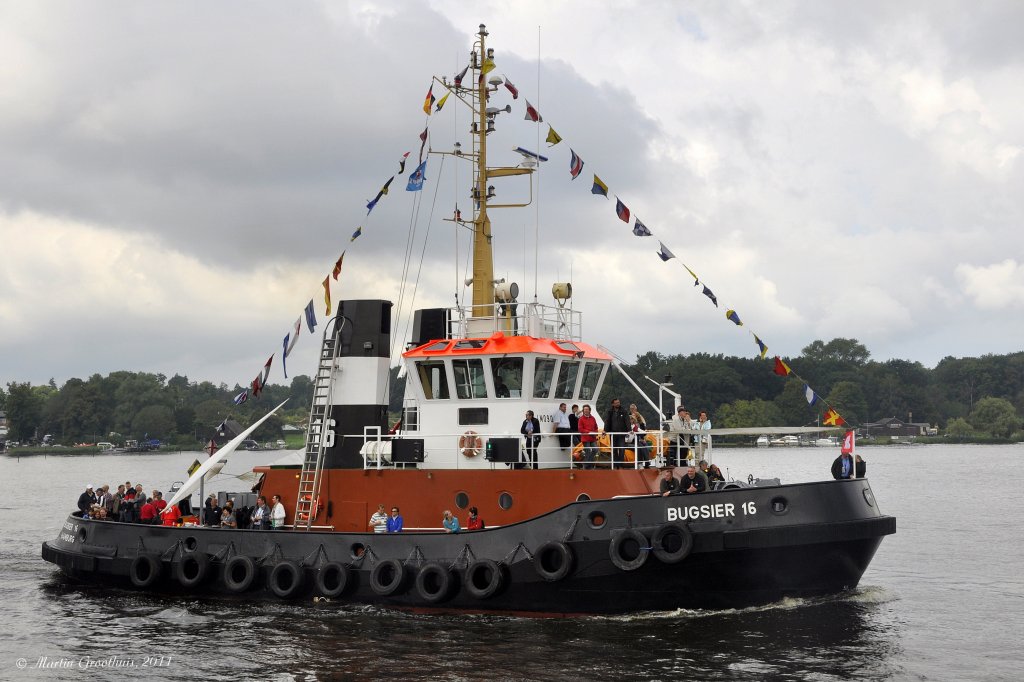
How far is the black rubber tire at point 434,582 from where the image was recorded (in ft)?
49.4

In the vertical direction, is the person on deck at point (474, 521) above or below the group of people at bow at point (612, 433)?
below

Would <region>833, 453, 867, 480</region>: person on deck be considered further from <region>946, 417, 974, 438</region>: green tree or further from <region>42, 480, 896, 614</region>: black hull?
<region>946, 417, 974, 438</region>: green tree

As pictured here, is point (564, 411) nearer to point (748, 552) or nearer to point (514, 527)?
point (514, 527)

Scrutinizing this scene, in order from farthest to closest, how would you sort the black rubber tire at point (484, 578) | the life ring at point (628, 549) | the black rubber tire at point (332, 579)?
1. the black rubber tire at point (332, 579)
2. the black rubber tire at point (484, 578)
3. the life ring at point (628, 549)

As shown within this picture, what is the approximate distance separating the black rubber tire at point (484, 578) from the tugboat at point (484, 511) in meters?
0.03

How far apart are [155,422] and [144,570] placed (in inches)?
3689

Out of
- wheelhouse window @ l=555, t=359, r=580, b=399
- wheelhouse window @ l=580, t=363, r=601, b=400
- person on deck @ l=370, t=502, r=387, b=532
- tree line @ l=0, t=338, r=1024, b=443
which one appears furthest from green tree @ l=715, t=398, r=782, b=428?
person on deck @ l=370, t=502, r=387, b=532

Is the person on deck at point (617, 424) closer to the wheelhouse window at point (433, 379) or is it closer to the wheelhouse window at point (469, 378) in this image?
the wheelhouse window at point (469, 378)

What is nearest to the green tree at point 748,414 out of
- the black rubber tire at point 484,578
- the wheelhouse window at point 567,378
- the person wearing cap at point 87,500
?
the person wearing cap at point 87,500

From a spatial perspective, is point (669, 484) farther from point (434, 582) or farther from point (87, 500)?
point (87, 500)

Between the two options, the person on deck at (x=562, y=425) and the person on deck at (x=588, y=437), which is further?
the person on deck at (x=562, y=425)

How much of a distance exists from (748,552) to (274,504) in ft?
Result: 26.0

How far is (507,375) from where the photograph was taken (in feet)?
53.6

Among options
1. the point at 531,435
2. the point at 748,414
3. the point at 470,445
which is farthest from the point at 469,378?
the point at 748,414
